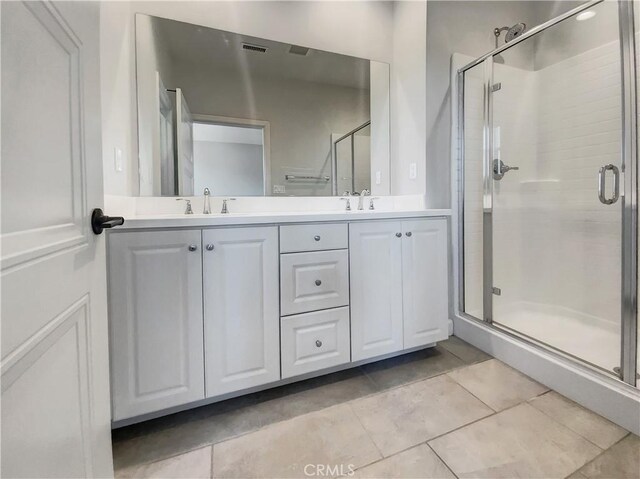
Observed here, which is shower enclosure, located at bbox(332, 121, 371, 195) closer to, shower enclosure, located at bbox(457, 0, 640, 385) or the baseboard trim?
shower enclosure, located at bbox(457, 0, 640, 385)

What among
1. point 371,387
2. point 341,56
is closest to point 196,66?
point 341,56

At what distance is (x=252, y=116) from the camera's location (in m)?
1.82

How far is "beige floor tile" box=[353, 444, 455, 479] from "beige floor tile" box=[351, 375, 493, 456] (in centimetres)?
4

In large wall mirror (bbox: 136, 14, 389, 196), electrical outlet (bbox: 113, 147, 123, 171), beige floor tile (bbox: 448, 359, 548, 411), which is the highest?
large wall mirror (bbox: 136, 14, 389, 196)

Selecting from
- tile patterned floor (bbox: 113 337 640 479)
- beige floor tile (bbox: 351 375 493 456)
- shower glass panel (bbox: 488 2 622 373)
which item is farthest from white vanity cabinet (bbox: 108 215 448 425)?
shower glass panel (bbox: 488 2 622 373)

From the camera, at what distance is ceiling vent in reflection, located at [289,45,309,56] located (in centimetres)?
189

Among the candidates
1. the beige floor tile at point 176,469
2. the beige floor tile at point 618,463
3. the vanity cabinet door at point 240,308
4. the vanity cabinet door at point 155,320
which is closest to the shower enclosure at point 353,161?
the vanity cabinet door at point 240,308

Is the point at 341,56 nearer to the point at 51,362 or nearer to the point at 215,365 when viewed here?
the point at 215,365

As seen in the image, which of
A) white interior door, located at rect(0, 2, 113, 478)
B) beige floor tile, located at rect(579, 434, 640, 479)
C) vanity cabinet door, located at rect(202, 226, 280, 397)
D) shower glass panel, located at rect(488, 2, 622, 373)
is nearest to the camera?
white interior door, located at rect(0, 2, 113, 478)

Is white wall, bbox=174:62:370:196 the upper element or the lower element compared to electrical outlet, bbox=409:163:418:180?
upper

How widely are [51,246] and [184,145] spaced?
4.32 feet

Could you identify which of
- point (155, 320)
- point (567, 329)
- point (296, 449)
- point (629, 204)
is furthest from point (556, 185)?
point (155, 320)

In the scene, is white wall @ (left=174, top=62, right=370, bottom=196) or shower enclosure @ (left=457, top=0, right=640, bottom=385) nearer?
white wall @ (left=174, top=62, right=370, bottom=196)

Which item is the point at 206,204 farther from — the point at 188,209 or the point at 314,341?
the point at 314,341
